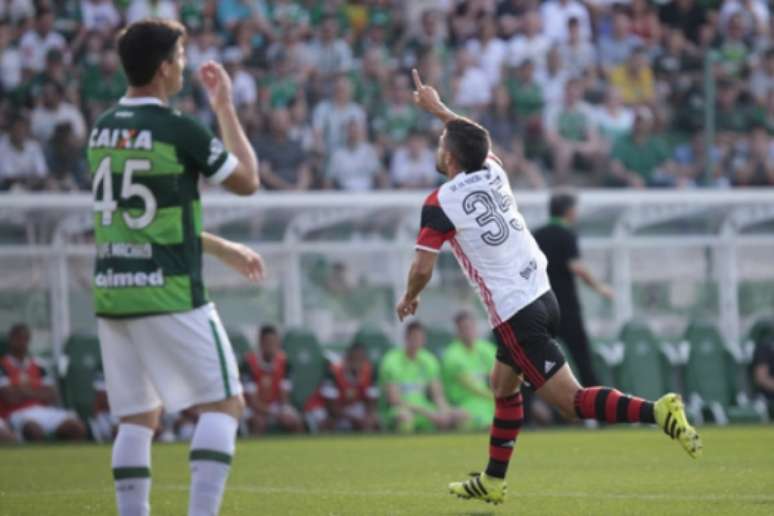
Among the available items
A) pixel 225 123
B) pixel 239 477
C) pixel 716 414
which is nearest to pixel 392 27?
pixel 716 414

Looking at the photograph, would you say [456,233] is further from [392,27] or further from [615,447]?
[392,27]

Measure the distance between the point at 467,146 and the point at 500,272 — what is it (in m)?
0.73

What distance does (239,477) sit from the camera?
37.6 ft

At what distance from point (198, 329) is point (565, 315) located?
973 cm

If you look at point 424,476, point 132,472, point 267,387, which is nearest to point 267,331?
point 267,387

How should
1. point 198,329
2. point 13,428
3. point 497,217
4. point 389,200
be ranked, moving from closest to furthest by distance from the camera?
1. point 198,329
2. point 497,217
3. point 13,428
4. point 389,200

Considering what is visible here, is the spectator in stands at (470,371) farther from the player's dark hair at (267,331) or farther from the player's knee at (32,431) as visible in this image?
the player's knee at (32,431)

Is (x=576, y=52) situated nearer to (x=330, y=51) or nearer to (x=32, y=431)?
(x=330, y=51)

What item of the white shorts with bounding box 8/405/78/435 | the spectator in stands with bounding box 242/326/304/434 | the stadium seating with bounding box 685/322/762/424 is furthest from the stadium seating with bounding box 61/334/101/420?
the stadium seating with bounding box 685/322/762/424

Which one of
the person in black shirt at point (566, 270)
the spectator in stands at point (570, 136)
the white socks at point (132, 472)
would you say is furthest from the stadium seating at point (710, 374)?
the white socks at point (132, 472)

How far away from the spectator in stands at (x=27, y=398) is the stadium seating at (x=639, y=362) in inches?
259

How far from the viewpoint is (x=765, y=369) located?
18.8 metres

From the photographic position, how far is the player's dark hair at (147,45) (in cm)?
643

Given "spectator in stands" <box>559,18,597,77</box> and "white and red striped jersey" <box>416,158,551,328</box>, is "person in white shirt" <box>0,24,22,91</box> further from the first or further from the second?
"white and red striped jersey" <box>416,158,551,328</box>
